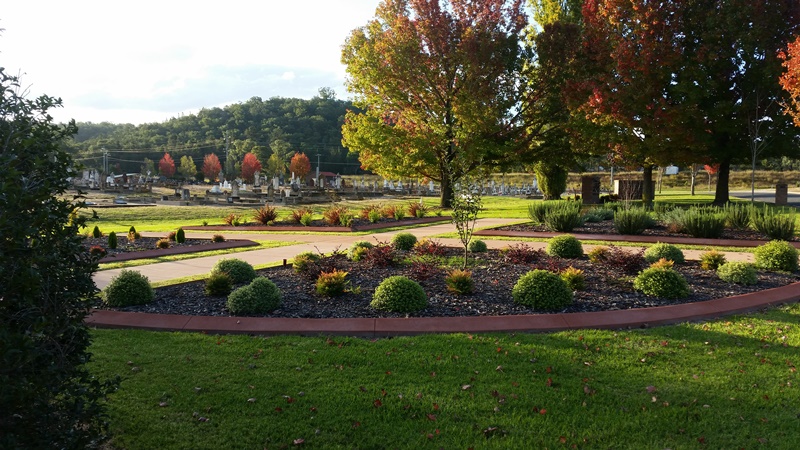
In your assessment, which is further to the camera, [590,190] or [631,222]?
[590,190]

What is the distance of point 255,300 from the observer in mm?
5945

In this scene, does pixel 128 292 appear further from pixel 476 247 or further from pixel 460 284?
pixel 476 247

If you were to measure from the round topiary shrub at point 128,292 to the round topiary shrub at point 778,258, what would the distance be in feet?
30.3

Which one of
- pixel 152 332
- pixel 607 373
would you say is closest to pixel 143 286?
pixel 152 332

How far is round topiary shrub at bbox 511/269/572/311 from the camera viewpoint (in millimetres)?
5992

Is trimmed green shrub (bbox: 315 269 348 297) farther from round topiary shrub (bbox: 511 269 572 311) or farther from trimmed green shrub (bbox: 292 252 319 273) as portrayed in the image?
round topiary shrub (bbox: 511 269 572 311)

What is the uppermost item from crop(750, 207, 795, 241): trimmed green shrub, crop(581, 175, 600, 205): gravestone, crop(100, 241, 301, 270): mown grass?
crop(581, 175, 600, 205): gravestone

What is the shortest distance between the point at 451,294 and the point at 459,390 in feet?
9.56

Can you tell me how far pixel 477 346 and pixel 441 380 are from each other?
89 centimetres

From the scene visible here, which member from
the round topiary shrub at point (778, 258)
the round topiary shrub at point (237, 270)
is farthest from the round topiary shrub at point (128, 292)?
the round topiary shrub at point (778, 258)

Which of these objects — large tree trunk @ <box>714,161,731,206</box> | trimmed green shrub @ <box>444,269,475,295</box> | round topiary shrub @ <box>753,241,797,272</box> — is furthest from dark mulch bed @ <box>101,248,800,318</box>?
large tree trunk @ <box>714,161,731,206</box>

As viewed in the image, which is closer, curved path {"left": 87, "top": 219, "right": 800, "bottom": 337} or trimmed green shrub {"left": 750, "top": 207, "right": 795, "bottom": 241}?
curved path {"left": 87, "top": 219, "right": 800, "bottom": 337}

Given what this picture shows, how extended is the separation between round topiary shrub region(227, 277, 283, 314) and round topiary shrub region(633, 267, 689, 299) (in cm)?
473

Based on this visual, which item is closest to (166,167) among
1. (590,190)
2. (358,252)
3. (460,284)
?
(590,190)
